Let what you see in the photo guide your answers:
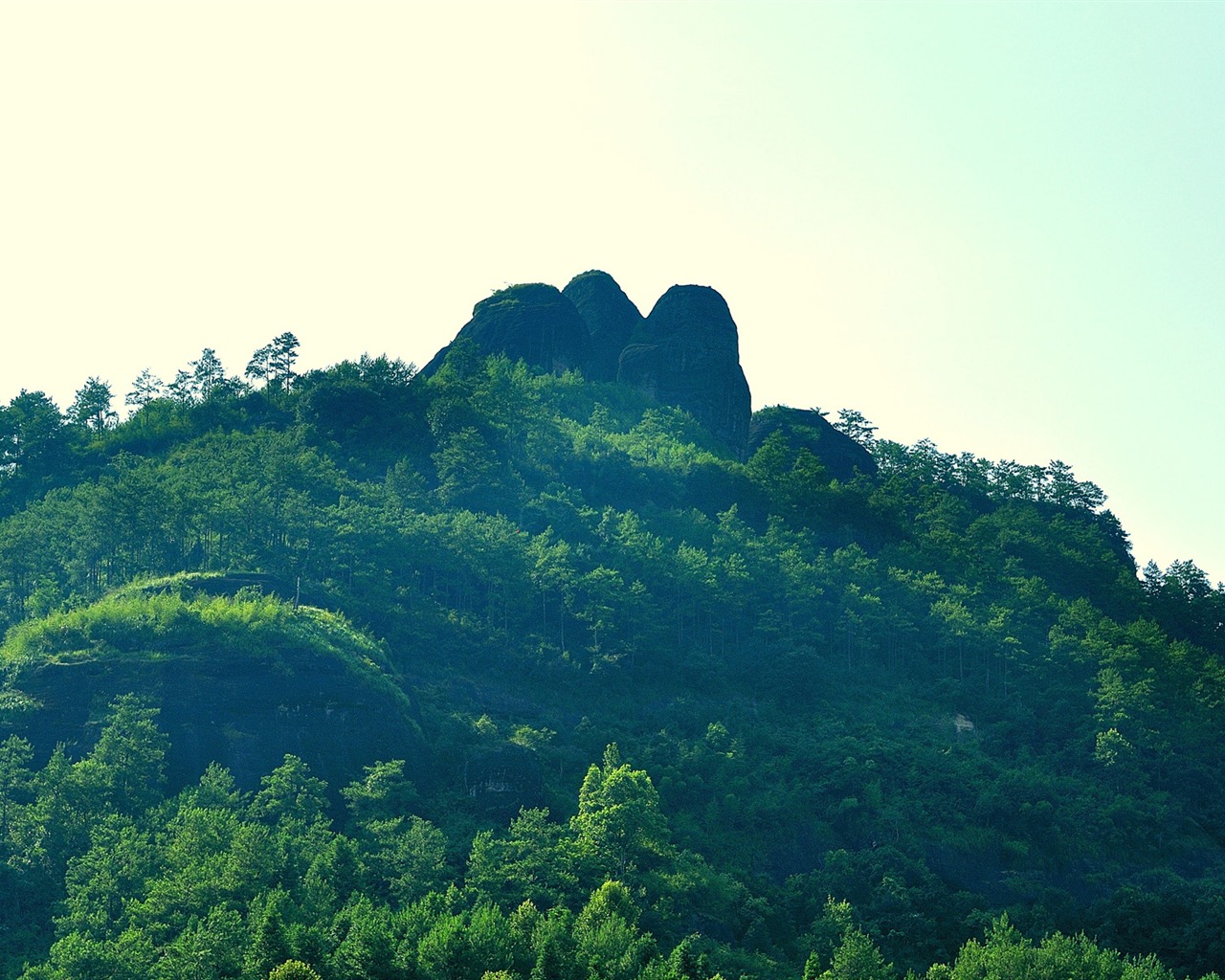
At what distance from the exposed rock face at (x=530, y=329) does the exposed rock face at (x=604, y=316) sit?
2760mm

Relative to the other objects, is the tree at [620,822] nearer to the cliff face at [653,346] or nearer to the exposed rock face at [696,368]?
the cliff face at [653,346]

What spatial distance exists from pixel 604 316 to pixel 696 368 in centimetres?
1330

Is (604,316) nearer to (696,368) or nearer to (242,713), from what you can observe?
(696,368)

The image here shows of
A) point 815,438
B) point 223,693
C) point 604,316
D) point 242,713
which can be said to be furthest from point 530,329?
point 242,713

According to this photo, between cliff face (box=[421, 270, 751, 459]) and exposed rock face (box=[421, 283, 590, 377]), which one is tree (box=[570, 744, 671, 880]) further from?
exposed rock face (box=[421, 283, 590, 377])

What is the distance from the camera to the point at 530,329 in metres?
124

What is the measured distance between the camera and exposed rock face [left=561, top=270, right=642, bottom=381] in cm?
13075

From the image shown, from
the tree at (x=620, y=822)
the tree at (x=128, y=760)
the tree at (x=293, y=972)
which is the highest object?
the tree at (x=128, y=760)

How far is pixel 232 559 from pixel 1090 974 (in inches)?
1873

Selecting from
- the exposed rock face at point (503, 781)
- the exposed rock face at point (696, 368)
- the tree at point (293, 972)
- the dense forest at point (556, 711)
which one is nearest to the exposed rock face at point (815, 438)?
the exposed rock face at point (696, 368)

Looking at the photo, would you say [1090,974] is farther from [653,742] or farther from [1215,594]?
[1215,594]

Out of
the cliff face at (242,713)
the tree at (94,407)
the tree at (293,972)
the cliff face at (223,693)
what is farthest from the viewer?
the tree at (94,407)

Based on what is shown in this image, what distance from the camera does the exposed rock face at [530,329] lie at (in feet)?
405

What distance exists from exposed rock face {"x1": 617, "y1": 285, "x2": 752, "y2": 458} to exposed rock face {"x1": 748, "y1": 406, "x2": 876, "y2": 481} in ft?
6.23
